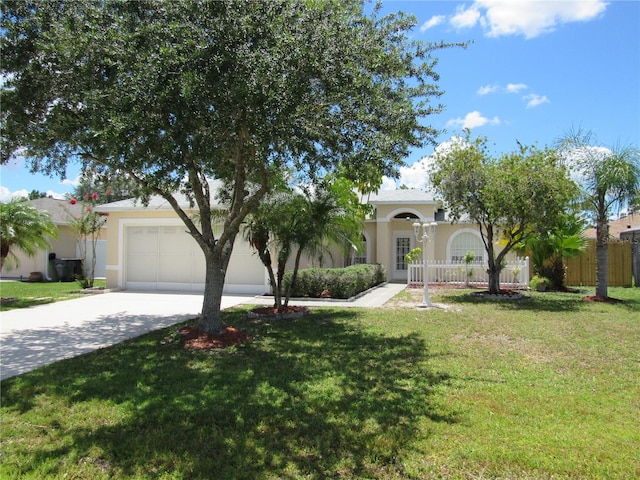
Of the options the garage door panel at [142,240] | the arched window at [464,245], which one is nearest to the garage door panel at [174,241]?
the garage door panel at [142,240]

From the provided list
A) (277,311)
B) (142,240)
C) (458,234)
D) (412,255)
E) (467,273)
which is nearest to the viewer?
(277,311)

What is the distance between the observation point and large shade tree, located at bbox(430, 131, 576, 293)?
550 inches

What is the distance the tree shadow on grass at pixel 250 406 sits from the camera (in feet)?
13.2

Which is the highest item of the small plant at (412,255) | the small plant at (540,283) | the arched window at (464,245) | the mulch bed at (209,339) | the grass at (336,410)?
the arched window at (464,245)

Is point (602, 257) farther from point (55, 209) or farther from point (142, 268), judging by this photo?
point (55, 209)

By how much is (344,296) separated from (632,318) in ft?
24.9

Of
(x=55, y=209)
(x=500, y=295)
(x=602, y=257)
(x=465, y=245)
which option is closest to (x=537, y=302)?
(x=500, y=295)

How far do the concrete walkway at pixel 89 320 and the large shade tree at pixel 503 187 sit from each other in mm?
4055

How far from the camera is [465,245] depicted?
21422 mm

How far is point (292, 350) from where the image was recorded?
803cm

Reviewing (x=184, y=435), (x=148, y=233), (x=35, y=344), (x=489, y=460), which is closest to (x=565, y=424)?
(x=489, y=460)

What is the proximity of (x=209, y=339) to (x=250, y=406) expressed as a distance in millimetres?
3344

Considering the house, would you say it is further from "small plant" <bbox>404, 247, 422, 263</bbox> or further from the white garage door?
"small plant" <bbox>404, 247, 422, 263</bbox>

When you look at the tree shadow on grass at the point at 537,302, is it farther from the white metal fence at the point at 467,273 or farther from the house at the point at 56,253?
the house at the point at 56,253
